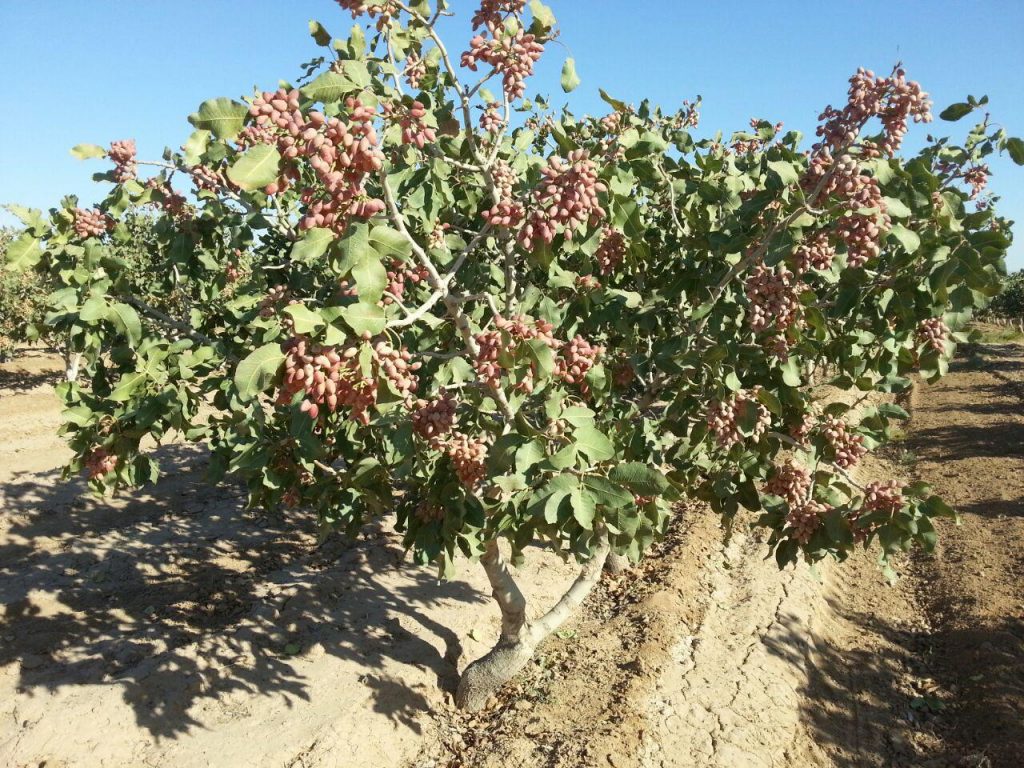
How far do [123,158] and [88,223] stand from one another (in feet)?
2.13

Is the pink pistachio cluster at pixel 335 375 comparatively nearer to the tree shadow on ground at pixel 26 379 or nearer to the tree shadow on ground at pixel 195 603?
the tree shadow on ground at pixel 195 603

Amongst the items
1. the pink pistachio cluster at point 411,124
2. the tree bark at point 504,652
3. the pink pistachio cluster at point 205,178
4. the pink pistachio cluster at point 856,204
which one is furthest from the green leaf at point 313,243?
the tree bark at point 504,652

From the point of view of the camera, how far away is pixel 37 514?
965 cm

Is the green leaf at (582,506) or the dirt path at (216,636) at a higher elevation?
the green leaf at (582,506)

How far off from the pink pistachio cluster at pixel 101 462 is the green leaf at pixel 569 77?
355 cm

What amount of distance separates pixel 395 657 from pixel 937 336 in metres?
4.98

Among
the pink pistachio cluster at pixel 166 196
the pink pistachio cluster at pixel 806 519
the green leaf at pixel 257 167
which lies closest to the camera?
the green leaf at pixel 257 167

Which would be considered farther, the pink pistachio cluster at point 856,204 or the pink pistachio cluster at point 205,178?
the pink pistachio cluster at point 205,178

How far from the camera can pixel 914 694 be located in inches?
247

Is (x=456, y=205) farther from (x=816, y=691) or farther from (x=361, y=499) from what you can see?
(x=816, y=691)

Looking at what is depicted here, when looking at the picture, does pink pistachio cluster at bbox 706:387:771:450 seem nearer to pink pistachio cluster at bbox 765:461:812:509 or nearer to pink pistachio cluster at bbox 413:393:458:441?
pink pistachio cluster at bbox 765:461:812:509

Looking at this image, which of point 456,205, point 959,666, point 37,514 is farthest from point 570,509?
point 37,514

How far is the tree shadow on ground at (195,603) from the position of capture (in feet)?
18.7

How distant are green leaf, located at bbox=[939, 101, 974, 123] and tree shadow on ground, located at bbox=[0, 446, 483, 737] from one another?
548cm
